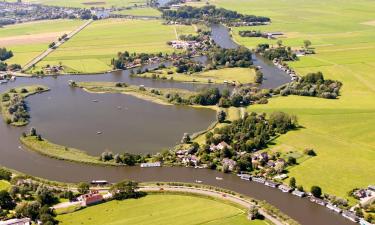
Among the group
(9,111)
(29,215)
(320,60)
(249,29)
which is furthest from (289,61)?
(29,215)

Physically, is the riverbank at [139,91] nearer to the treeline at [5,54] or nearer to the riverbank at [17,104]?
the riverbank at [17,104]

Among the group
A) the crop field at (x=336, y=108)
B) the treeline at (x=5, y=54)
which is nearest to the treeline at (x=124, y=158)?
the crop field at (x=336, y=108)

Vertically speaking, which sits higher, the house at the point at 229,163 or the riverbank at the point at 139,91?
the riverbank at the point at 139,91

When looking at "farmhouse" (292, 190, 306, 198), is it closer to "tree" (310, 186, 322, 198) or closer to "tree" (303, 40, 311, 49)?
"tree" (310, 186, 322, 198)

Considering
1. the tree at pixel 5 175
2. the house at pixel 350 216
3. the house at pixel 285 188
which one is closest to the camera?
the house at pixel 350 216

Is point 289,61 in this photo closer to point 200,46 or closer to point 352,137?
point 200,46
